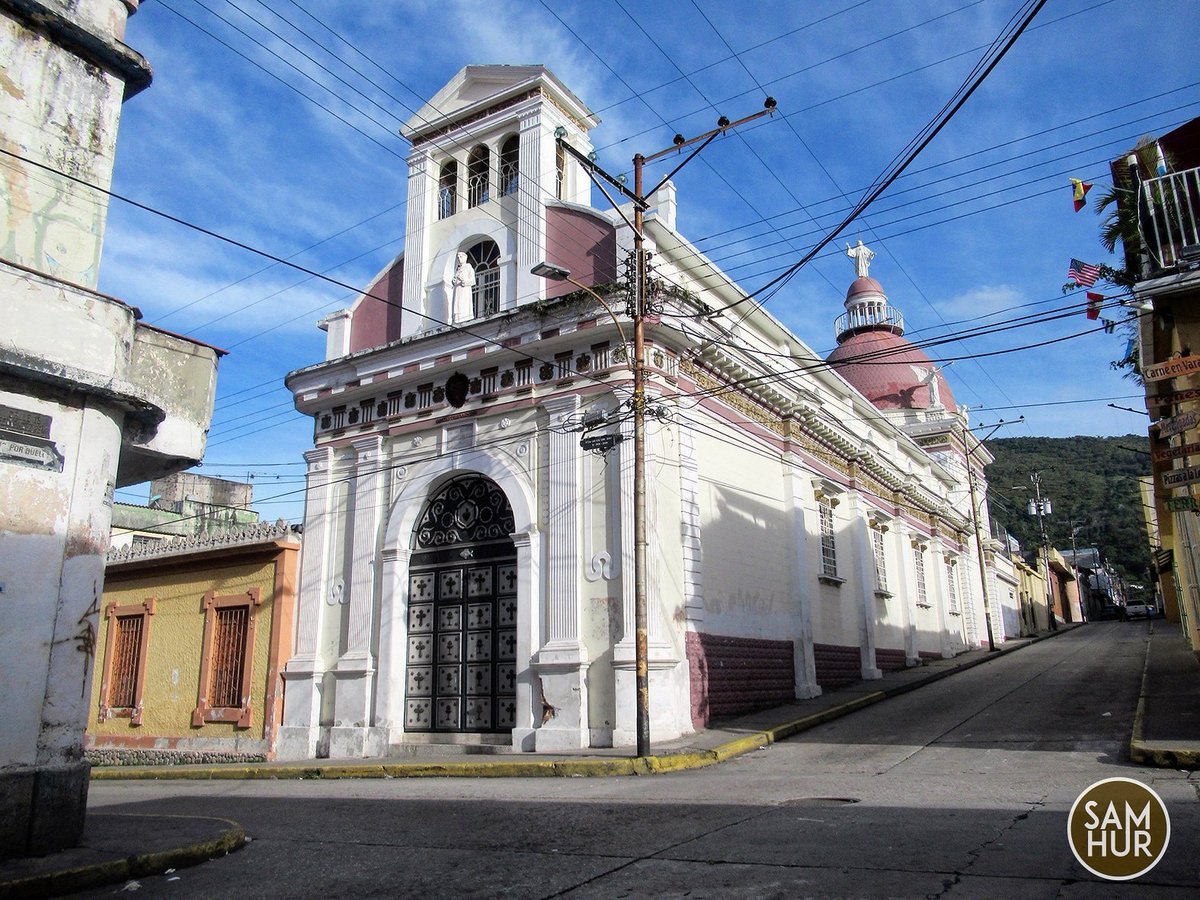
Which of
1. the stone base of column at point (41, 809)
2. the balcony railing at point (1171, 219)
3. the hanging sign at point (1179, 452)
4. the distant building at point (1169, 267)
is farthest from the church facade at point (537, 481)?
the stone base of column at point (41, 809)

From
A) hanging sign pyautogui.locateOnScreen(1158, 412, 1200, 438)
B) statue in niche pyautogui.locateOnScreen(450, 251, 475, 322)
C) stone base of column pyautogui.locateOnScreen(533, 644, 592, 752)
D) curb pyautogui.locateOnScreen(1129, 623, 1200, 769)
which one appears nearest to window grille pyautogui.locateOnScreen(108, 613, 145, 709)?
statue in niche pyautogui.locateOnScreen(450, 251, 475, 322)

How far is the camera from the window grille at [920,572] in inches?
1121

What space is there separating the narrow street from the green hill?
67251 mm

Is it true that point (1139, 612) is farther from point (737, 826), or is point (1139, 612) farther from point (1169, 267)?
point (737, 826)

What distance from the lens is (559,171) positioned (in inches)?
714

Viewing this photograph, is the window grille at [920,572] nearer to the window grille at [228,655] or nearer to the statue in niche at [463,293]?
the statue in niche at [463,293]

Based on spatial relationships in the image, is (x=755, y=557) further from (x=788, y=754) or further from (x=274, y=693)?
(x=274, y=693)

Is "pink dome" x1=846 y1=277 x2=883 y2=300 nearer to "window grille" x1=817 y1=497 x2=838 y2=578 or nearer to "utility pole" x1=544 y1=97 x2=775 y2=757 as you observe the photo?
"window grille" x1=817 y1=497 x2=838 y2=578

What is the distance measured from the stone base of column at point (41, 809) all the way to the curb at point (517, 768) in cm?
664

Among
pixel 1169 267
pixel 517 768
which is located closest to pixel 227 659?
pixel 517 768

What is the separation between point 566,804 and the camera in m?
8.48

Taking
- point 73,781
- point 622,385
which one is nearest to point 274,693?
point 622,385

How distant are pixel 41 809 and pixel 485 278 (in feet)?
44.9

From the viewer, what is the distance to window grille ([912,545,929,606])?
2848cm
